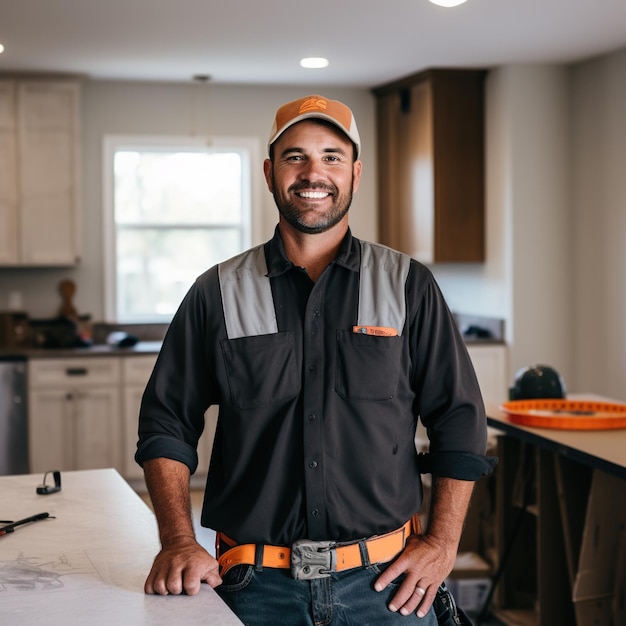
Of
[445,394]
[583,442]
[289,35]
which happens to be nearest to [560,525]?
[583,442]

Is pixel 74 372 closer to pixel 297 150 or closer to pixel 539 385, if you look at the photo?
pixel 539 385

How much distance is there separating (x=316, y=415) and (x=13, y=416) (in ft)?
14.0

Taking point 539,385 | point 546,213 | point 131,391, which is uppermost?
point 546,213

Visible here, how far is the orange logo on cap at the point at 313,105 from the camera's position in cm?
178

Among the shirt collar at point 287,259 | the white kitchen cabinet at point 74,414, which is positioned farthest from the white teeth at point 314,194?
the white kitchen cabinet at point 74,414

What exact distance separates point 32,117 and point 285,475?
15.3 feet

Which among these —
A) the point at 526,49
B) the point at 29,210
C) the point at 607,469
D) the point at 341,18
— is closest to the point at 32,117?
the point at 29,210

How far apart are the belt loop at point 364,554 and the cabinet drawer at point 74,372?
420 centimetres

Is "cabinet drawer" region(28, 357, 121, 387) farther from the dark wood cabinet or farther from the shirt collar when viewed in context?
the shirt collar

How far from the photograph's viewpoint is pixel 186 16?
14.7 ft

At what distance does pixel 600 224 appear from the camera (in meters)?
5.53

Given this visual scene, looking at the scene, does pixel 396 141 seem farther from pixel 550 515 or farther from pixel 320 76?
pixel 550 515

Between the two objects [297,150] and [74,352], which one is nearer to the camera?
[297,150]

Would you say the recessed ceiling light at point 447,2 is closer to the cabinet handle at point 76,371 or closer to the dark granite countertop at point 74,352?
the dark granite countertop at point 74,352
